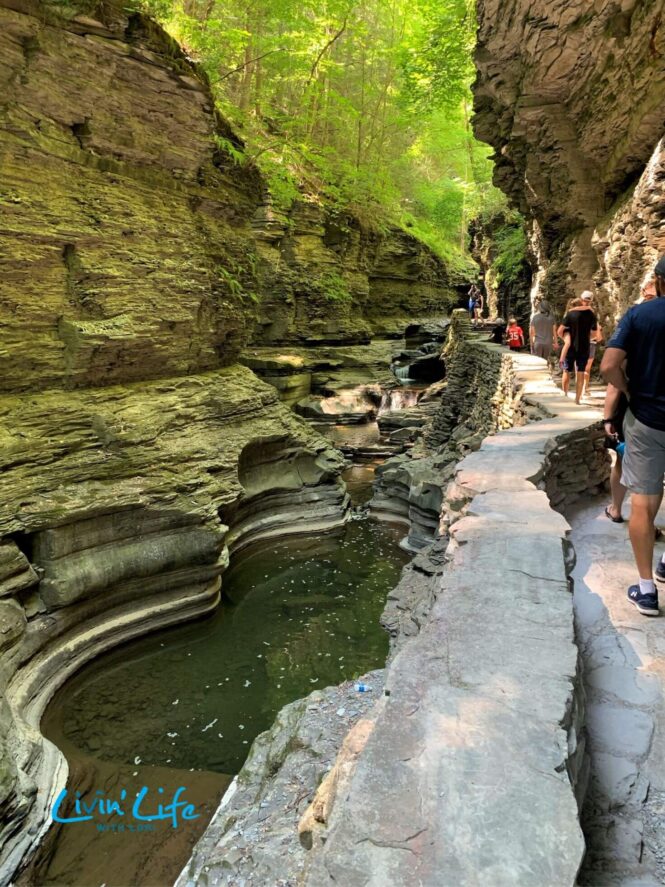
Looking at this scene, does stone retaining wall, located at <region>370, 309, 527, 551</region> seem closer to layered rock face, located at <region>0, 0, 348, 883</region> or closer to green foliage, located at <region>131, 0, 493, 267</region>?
layered rock face, located at <region>0, 0, 348, 883</region>

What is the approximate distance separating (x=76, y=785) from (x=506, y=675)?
205 inches

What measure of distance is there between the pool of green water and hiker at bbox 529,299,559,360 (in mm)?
6211

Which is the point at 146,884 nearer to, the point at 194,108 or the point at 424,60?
the point at 194,108

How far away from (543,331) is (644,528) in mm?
10474

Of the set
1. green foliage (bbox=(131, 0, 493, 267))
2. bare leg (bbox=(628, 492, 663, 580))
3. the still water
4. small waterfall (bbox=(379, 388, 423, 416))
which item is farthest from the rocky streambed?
green foliage (bbox=(131, 0, 493, 267))

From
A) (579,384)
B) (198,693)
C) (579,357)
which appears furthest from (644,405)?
(198,693)

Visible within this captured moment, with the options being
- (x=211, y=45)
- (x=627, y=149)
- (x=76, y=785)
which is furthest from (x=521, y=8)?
(x=76, y=785)

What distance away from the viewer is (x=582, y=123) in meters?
9.90

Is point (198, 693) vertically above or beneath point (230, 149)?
beneath

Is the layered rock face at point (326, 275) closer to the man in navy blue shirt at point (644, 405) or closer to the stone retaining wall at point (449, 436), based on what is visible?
the stone retaining wall at point (449, 436)

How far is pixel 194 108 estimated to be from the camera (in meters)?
9.92

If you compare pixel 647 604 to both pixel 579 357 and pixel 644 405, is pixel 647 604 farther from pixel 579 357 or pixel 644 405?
pixel 579 357

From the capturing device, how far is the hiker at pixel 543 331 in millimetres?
12402

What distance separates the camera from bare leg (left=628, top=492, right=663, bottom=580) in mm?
3059
